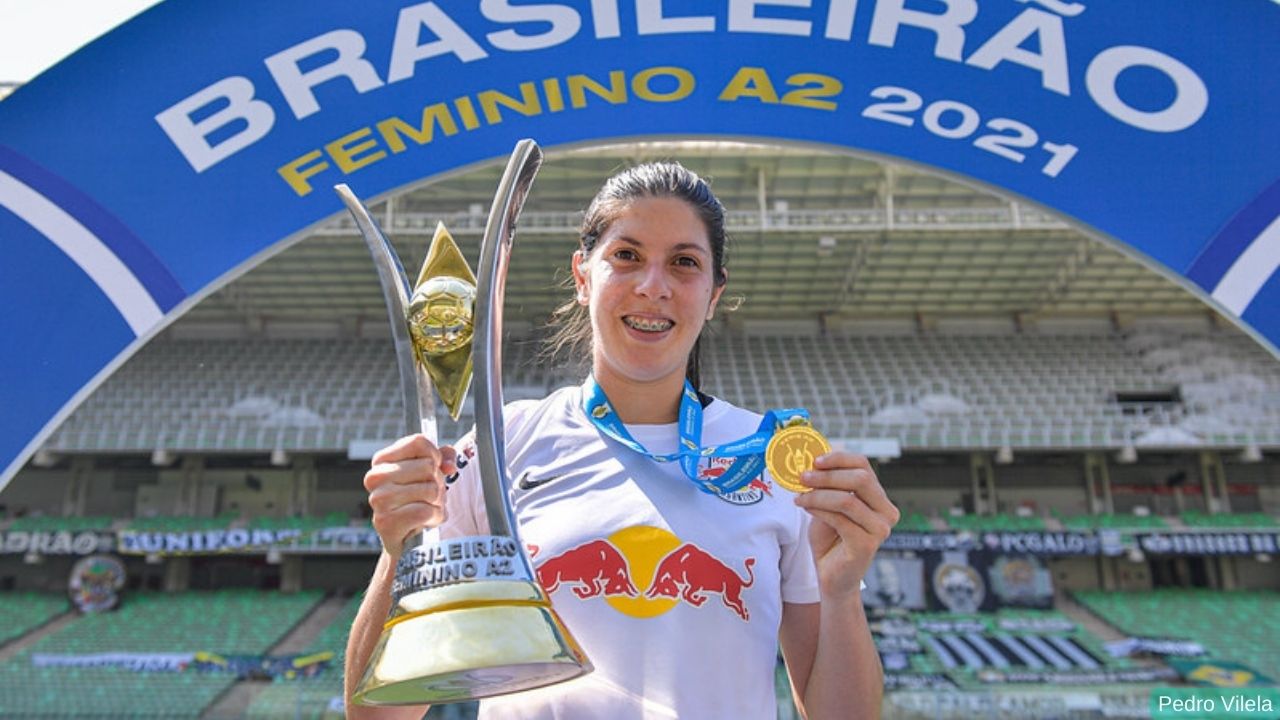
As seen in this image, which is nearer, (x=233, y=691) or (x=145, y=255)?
(x=145, y=255)

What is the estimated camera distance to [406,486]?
1.02m

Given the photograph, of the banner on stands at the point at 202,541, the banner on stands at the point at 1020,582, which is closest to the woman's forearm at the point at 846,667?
the banner on stands at the point at 1020,582

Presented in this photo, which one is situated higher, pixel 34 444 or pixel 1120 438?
pixel 1120 438

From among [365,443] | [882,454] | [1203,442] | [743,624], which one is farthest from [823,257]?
[743,624]

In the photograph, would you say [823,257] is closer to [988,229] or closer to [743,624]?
[988,229]

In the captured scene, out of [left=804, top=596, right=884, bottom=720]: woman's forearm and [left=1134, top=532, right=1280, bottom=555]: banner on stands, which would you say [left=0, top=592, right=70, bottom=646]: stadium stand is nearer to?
[left=804, top=596, right=884, bottom=720]: woman's forearm

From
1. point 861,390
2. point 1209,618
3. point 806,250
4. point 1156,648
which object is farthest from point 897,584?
point 806,250

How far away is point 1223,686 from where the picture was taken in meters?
11.9

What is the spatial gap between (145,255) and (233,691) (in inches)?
500

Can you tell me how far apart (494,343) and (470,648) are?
0.39 meters

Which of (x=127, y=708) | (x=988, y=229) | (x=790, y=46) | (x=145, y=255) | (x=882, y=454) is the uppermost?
(x=988, y=229)

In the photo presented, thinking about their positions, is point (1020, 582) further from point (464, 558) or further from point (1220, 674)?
point (464, 558)

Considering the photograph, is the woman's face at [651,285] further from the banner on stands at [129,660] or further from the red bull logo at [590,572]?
the banner on stands at [129,660]

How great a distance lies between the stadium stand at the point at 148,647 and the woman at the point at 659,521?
39.3 feet
